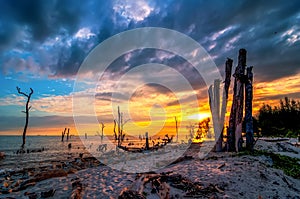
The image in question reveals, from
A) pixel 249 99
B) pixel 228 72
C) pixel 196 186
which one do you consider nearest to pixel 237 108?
pixel 249 99

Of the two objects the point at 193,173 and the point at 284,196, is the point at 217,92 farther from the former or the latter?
the point at 284,196

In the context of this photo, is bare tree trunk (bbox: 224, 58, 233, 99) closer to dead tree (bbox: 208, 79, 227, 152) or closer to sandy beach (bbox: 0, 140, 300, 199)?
dead tree (bbox: 208, 79, 227, 152)

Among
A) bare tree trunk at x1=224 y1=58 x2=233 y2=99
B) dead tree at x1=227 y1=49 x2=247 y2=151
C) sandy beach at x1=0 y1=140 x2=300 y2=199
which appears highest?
bare tree trunk at x1=224 y1=58 x2=233 y2=99

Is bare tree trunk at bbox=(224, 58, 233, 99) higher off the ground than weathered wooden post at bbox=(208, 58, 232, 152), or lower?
higher

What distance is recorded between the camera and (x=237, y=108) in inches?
504

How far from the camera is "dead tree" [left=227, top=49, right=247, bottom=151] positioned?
41.3 ft

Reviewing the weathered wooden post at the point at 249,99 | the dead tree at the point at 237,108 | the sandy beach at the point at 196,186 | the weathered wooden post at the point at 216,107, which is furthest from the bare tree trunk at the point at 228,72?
the sandy beach at the point at 196,186

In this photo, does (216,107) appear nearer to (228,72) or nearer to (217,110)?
(217,110)

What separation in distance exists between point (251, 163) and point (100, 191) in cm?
628

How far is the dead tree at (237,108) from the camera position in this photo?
12595mm

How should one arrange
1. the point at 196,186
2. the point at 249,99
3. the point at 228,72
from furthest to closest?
the point at 228,72
the point at 249,99
the point at 196,186

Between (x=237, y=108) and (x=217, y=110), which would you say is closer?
(x=237, y=108)

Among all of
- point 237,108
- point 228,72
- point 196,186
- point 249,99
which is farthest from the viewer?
point 228,72

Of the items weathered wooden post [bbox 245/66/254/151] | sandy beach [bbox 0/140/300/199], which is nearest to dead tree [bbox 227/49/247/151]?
weathered wooden post [bbox 245/66/254/151]
